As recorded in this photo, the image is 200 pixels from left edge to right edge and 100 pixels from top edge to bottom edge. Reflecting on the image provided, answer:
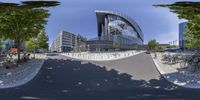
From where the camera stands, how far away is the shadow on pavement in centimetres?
1306

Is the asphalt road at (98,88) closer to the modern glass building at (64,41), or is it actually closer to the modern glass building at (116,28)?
the modern glass building at (116,28)

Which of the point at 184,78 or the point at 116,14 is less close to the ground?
the point at 116,14

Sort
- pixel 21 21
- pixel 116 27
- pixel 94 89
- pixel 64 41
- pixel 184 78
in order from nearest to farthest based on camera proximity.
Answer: pixel 94 89
pixel 184 78
pixel 21 21
pixel 116 27
pixel 64 41

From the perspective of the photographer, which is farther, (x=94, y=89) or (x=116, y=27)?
(x=116, y=27)

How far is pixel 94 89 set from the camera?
15539 mm

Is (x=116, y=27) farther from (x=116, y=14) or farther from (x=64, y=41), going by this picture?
(x=64, y=41)

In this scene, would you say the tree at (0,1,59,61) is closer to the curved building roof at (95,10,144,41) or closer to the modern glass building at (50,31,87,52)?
the modern glass building at (50,31,87,52)

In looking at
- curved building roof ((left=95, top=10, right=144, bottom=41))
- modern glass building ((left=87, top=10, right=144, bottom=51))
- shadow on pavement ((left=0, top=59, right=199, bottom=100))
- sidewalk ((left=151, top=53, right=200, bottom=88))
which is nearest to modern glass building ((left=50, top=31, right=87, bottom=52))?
modern glass building ((left=87, top=10, right=144, bottom=51))

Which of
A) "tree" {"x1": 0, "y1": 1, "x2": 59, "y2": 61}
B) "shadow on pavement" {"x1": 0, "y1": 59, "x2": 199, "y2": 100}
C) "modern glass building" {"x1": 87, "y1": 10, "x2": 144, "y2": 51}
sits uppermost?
"modern glass building" {"x1": 87, "y1": 10, "x2": 144, "y2": 51}

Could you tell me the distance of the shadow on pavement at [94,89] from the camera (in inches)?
514

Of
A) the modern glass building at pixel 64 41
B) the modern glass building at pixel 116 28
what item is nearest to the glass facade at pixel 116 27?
the modern glass building at pixel 116 28

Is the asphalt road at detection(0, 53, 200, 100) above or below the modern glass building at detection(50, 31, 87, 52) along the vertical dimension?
below

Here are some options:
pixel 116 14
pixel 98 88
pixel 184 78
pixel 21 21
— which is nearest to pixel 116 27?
pixel 116 14

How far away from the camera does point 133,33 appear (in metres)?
187
